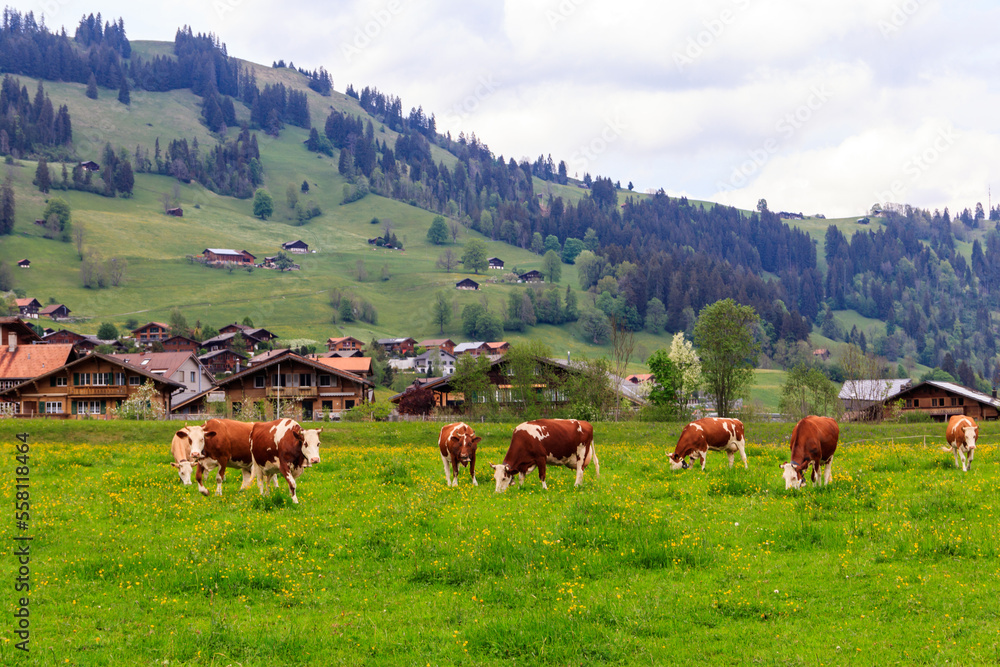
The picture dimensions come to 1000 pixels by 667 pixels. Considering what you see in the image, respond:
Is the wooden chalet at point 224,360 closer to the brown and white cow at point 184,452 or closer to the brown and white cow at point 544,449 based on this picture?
the brown and white cow at point 184,452

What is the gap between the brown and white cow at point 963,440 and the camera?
25984 millimetres

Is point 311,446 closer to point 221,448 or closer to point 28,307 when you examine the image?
point 221,448

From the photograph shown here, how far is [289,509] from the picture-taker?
19562mm

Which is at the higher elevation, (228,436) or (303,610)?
(228,436)

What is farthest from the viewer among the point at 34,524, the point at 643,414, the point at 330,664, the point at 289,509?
the point at 643,414

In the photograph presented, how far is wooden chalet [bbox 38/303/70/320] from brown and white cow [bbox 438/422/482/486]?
630 feet

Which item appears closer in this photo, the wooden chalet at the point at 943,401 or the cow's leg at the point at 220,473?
the cow's leg at the point at 220,473

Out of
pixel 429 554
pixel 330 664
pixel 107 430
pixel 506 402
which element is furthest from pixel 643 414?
pixel 330 664

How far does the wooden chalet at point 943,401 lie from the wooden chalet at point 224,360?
120 m

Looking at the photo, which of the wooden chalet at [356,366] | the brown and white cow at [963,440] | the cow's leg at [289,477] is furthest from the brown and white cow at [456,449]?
the wooden chalet at [356,366]

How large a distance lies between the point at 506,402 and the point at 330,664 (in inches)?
3091

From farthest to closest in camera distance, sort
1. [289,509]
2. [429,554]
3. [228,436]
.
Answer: [228,436]
[289,509]
[429,554]

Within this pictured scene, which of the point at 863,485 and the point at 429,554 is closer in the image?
the point at 429,554

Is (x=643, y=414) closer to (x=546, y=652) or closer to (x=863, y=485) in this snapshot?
(x=863, y=485)
